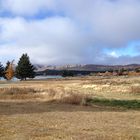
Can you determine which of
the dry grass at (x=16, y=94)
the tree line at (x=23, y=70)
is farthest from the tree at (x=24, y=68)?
the dry grass at (x=16, y=94)

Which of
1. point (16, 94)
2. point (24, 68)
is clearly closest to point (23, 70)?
point (24, 68)

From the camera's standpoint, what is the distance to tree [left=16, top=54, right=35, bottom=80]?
10806 centimetres

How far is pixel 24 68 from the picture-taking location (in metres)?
108

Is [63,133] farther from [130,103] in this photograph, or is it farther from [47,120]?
[130,103]

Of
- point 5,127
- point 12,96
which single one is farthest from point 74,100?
point 5,127

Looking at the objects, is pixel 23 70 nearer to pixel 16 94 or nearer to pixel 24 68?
pixel 24 68

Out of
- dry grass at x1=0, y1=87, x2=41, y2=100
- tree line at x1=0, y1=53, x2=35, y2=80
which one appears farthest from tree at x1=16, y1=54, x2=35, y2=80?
dry grass at x1=0, y1=87, x2=41, y2=100

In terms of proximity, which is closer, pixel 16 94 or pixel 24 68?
pixel 16 94

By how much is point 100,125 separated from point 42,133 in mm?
3622

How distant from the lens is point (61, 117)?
22016 millimetres

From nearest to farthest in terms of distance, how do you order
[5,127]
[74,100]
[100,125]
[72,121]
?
[5,127], [100,125], [72,121], [74,100]

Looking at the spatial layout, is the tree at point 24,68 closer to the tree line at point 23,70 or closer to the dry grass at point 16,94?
the tree line at point 23,70

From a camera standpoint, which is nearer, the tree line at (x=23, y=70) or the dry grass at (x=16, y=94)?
the dry grass at (x=16, y=94)

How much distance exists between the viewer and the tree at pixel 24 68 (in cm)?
10806
